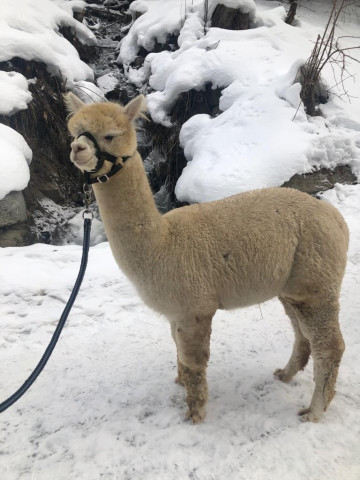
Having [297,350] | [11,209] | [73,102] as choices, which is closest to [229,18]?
[11,209]

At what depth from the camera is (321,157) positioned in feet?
17.9

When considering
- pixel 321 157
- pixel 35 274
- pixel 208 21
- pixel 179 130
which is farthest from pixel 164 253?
pixel 208 21

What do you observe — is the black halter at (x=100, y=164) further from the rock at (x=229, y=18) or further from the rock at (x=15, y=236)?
the rock at (x=229, y=18)

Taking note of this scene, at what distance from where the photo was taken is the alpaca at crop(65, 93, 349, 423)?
200 cm

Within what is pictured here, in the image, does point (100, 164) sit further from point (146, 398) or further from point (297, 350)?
point (297, 350)

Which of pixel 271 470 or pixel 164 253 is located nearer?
pixel 271 470

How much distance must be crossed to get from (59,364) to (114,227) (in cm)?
141

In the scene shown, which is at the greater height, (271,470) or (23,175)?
(271,470)

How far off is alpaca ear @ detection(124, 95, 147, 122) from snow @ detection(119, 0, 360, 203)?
3.19 metres

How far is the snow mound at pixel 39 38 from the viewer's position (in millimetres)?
6340

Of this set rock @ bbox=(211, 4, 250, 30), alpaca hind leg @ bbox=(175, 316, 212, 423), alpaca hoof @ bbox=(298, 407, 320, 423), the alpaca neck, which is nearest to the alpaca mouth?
the alpaca neck

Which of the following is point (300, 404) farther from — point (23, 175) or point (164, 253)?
point (23, 175)

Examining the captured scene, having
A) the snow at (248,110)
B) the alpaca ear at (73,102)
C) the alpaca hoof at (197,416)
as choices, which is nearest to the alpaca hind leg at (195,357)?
the alpaca hoof at (197,416)

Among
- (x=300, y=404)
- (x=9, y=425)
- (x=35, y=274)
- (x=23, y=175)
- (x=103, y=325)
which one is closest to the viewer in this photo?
(x=9, y=425)
